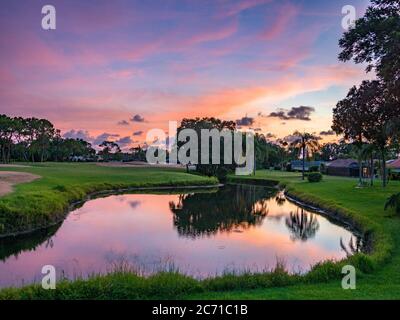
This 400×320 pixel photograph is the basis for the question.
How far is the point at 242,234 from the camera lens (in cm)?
2728

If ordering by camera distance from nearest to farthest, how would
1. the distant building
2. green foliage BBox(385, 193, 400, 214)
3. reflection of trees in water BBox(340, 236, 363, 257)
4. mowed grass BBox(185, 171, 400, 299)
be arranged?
1. mowed grass BBox(185, 171, 400, 299)
2. reflection of trees in water BBox(340, 236, 363, 257)
3. green foliage BBox(385, 193, 400, 214)
4. the distant building

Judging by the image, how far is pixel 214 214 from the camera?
37219 millimetres

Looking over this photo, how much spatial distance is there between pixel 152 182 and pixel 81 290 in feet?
183

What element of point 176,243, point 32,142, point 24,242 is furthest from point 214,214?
point 32,142

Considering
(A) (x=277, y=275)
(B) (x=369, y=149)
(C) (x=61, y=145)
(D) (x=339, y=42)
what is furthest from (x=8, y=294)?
(C) (x=61, y=145)

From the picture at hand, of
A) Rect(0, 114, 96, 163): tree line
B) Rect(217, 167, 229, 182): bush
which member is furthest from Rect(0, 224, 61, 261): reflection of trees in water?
Rect(0, 114, 96, 163): tree line

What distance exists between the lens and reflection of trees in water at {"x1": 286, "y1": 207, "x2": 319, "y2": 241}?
27219 mm

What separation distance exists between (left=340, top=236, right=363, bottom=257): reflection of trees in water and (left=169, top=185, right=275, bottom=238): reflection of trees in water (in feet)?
25.4

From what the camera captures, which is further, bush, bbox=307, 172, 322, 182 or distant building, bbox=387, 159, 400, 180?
distant building, bbox=387, 159, 400, 180

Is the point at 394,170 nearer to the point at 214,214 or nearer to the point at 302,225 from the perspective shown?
the point at 214,214

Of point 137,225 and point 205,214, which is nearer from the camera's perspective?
point 137,225

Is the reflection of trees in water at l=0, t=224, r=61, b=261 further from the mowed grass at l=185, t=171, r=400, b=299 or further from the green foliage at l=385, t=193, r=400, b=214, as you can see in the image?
the green foliage at l=385, t=193, r=400, b=214

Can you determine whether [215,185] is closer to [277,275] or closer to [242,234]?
[242,234]
